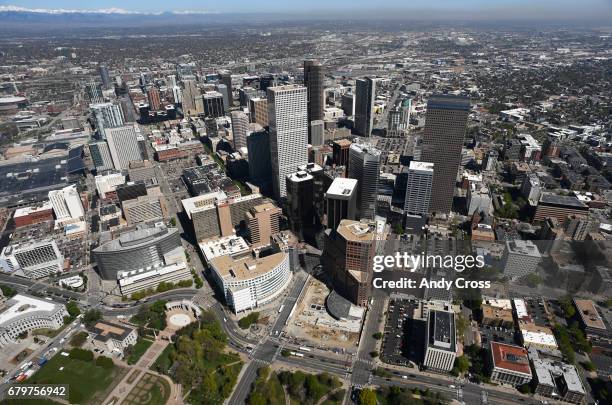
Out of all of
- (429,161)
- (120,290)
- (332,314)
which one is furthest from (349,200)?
(120,290)

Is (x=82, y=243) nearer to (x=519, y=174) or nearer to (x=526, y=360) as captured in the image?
(x=526, y=360)

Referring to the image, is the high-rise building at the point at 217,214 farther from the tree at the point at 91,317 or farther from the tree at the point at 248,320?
the tree at the point at 248,320

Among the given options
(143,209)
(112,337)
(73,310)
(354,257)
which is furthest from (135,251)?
(354,257)

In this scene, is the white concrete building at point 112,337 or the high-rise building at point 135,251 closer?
the white concrete building at point 112,337

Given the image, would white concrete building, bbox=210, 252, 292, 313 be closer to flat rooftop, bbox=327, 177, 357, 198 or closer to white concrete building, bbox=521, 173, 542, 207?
flat rooftop, bbox=327, 177, 357, 198

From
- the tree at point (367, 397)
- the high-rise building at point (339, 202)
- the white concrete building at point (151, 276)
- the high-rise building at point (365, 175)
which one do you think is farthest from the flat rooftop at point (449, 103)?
the white concrete building at point (151, 276)

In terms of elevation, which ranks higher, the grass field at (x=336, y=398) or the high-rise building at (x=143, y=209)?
the high-rise building at (x=143, y=209)

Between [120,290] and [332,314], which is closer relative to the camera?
[332,314]
